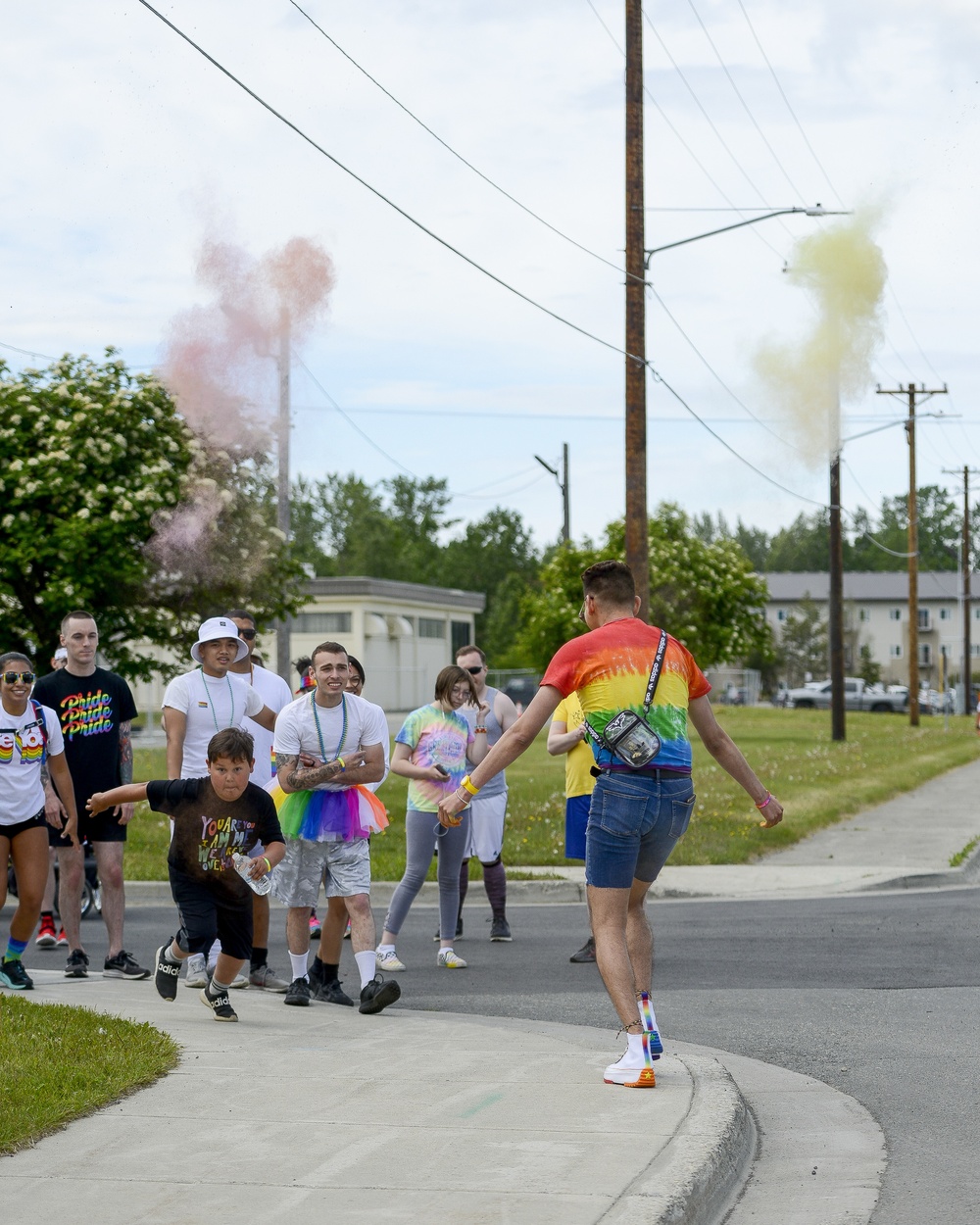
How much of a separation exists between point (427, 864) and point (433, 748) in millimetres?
740

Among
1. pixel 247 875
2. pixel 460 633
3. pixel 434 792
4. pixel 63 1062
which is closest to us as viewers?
pixel 63 1062

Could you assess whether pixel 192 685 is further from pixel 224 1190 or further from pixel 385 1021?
pixel 224 1190

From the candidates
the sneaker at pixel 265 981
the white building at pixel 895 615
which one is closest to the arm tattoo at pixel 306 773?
the sneaker at pixel 265 981

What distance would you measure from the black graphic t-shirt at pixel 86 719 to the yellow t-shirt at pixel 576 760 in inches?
101

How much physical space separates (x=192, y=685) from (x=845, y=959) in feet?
14.3

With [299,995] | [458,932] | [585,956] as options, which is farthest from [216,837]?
[458,932]

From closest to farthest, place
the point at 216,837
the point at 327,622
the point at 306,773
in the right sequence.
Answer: the point at 216,837
the point at 306,773
the point at 327,622

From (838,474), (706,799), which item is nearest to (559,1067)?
(706,799)

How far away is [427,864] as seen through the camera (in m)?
10.1

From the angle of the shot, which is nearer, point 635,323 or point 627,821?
point 627,821

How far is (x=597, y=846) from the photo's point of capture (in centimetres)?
630

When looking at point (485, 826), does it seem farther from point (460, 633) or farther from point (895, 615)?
point (895, 615)

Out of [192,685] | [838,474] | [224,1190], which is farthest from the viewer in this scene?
[838,474]

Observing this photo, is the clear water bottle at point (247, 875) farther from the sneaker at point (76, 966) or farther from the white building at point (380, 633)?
the white building at point (380, 633)
